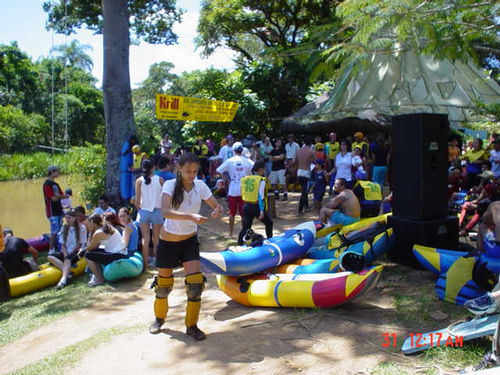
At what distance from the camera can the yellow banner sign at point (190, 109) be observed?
11.9 m

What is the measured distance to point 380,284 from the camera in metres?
5.50

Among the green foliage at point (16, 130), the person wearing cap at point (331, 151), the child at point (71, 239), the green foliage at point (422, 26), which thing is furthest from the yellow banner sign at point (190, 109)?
the green foliage at point (16, 130)

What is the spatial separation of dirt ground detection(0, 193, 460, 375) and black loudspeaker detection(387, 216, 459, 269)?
37cm

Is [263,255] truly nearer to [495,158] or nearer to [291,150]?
[495,158]

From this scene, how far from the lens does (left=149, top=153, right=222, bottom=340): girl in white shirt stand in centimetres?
435

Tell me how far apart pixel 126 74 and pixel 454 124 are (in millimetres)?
10538

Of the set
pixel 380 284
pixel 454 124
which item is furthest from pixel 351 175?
pixel 454 124

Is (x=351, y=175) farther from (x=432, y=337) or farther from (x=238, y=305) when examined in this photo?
(x=432, y=337)

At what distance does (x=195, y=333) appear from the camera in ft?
14.7

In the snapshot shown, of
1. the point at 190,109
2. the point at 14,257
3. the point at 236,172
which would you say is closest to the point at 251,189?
the point at 236,172

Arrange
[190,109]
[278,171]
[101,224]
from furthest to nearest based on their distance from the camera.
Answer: [190,109]
[278,171]
[101,224]

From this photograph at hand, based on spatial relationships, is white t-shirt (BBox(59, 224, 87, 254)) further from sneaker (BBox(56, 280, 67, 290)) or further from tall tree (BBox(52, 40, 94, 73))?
tall tree (BBox(52, 40, 94, 73))

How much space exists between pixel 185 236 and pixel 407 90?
14.3 meters
